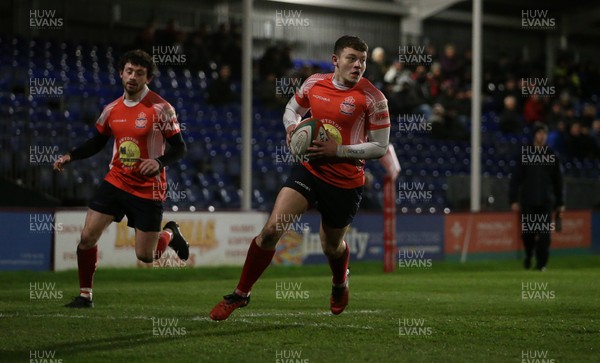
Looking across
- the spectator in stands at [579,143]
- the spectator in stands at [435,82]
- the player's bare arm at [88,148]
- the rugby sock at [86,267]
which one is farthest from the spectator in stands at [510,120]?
the rugby sock at [86,267]

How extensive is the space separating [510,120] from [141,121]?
20.0 meters

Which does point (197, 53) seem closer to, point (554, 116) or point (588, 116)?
point (554, 116)

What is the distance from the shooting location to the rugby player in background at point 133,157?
32.8 ft

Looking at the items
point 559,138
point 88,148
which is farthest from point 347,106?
point 559,138

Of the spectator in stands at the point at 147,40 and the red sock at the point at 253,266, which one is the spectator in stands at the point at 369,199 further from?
the red sock at the point at 253,266

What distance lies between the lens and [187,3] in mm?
31859

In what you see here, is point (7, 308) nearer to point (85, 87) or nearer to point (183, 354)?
point (183, 354)

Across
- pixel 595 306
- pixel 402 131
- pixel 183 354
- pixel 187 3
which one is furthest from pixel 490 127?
pixel 183 354

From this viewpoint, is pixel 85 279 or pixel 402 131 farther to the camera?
pixel 402 131

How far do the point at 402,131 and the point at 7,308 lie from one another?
17.7 metres

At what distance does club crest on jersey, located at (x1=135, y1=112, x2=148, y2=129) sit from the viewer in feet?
32.8

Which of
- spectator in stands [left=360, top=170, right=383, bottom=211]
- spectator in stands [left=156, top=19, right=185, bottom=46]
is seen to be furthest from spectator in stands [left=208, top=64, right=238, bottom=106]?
spectator in stands [left=360, top=170, right=383, bottom=211]

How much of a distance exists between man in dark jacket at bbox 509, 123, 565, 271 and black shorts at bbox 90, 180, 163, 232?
870 cm

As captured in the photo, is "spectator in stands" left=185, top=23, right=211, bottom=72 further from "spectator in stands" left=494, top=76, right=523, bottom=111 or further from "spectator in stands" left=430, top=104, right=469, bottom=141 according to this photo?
"spectator in stands" left=494, top=76, right=523, bottom=111
